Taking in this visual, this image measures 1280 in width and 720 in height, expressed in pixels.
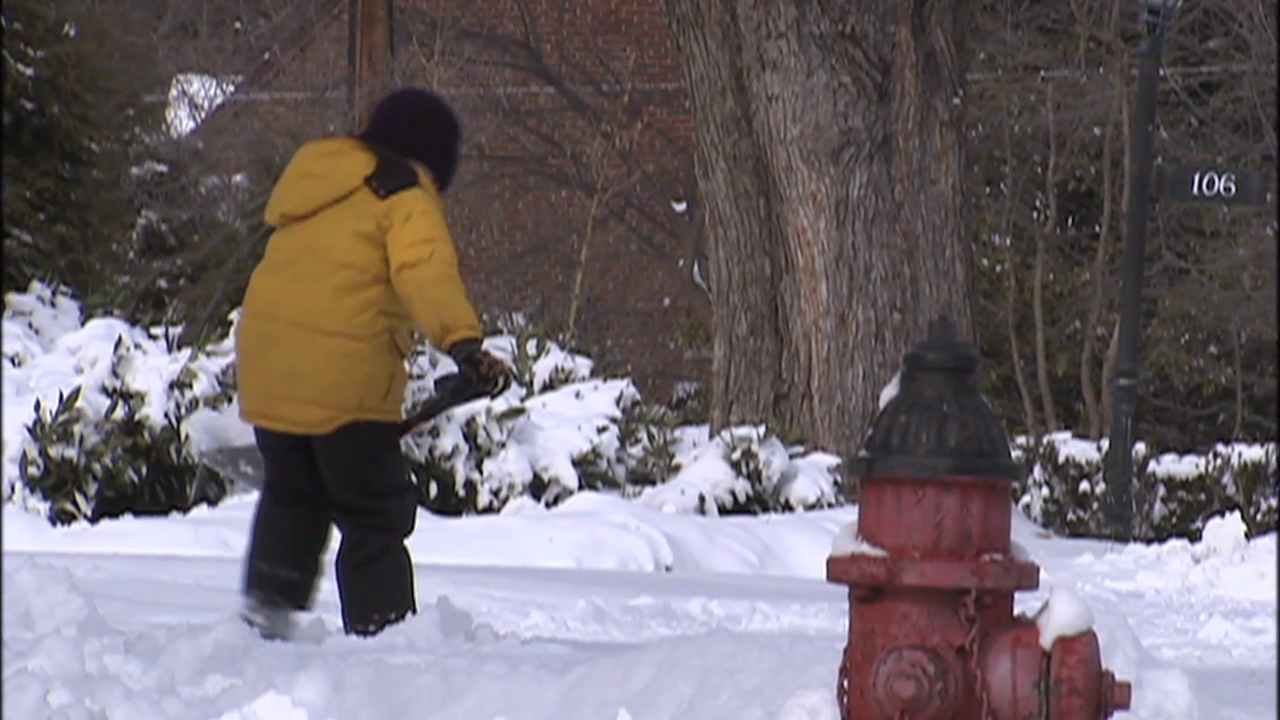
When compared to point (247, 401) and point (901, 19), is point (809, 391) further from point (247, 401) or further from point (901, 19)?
point (247, 401)

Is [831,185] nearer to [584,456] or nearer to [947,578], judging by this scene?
[584,456]

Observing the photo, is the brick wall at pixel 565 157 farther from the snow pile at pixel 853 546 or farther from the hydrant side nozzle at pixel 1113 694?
the hydrant side nozzle at pixel 1113 694

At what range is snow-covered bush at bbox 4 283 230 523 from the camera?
8.97 meters

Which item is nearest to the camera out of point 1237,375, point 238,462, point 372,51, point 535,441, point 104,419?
point 238,462

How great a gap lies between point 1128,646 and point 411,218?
74.7 inches

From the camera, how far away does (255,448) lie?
8266 millimetres

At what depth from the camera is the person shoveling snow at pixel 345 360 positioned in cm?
499

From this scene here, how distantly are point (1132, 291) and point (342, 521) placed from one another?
22.8 ft

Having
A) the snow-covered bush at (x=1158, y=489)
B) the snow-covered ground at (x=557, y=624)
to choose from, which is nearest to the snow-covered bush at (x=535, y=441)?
the snow-covered ground at (x=557, y=624)

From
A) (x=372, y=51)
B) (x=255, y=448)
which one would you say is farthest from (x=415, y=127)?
(x=372, y=51)

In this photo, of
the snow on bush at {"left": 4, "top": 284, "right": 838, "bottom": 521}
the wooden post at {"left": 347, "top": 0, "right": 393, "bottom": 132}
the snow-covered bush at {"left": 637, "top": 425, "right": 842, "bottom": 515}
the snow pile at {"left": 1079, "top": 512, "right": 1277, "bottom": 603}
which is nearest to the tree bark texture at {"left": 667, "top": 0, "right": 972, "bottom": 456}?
the snow on bush at {"left": 4, "top": 284, "right": 838, "bottom": 521}

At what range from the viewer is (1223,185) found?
6.67m

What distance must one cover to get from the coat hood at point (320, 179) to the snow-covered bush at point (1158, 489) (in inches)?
303

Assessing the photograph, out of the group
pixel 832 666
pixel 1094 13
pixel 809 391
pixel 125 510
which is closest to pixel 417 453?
pixel 125 510
